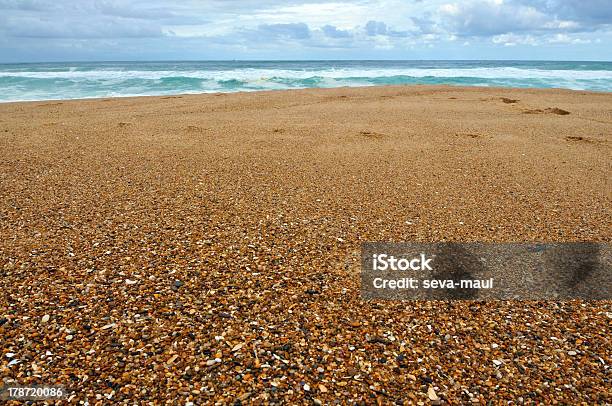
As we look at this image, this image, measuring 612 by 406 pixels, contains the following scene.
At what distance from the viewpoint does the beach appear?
2.35 metres

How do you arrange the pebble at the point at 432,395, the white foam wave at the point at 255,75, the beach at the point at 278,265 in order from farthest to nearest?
1. the white foam wave at the point at 255,75
2. the beach at the point at 278,265
3. the pebble at the point at 432,395

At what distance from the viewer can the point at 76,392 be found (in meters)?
2.19

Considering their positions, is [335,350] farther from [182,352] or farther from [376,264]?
[376,264]

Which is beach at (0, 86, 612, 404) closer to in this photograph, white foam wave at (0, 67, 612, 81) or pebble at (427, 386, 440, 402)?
pebble at (427, 386, 440, 402)

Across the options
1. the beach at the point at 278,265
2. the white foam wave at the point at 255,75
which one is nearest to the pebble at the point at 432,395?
the beach at the point at 278,265

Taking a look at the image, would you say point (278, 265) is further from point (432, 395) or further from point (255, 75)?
point (255, 75)

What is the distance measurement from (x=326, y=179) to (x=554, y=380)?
3990 millimetres

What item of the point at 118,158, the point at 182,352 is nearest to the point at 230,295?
the point at 182,352

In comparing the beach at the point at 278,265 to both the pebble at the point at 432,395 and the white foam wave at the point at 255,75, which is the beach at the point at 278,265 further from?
the white foam wave at the point at 255,75

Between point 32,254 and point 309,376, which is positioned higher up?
point 32,254

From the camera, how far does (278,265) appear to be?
11.5 feet

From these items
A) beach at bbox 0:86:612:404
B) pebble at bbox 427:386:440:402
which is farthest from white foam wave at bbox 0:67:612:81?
pebble at bbox 427:386:440:402

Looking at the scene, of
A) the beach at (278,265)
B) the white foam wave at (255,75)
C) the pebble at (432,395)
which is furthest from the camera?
the white foam wave at (255,75)

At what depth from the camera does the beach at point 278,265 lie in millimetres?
2346
